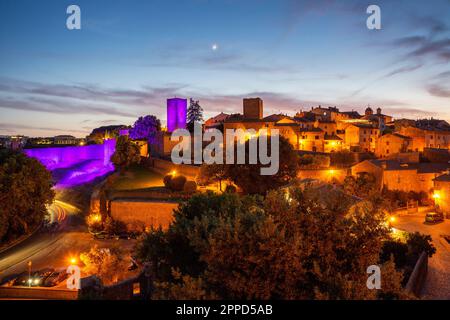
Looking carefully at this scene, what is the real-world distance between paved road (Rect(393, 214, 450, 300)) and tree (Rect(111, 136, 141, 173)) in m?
25.0

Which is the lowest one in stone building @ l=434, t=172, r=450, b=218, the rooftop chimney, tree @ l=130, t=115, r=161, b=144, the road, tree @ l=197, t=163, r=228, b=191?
the road

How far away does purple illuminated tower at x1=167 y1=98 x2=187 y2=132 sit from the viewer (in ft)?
169

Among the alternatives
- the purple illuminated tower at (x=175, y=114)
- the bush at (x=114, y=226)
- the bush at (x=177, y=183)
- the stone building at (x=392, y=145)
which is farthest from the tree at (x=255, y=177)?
the stone building at (x=392, y=145)

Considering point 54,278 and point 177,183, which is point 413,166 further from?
point 54,278

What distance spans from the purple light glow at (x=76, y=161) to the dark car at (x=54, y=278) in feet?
64.7

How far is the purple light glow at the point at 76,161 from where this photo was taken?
37.2 meters

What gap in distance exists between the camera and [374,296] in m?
7.48

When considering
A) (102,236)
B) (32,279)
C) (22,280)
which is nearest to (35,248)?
(102,236)

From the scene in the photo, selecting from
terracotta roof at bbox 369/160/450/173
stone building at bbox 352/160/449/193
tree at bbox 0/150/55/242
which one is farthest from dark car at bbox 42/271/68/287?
terracotta roof at bbox 369/160/450/173

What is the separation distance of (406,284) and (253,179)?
1364 cm

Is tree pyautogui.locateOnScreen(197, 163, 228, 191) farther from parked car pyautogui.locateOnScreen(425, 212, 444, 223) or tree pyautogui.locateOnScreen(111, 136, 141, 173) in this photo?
parked car pyautogui.locateOnScreen(425, 212, 444, 223)

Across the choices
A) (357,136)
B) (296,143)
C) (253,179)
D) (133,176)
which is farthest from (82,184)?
(357,136)

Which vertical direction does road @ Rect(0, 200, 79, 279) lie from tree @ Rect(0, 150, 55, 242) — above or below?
below
